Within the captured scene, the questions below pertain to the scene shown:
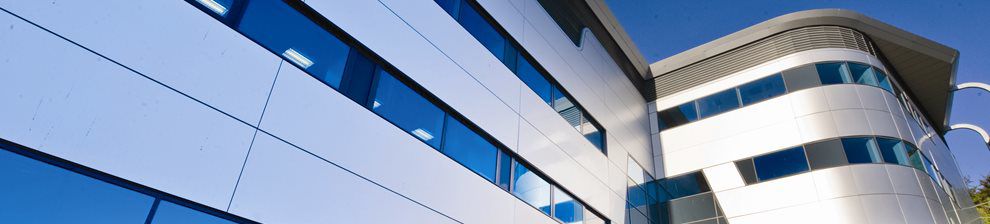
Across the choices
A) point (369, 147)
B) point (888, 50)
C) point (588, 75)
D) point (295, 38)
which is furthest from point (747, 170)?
point (295, 38)

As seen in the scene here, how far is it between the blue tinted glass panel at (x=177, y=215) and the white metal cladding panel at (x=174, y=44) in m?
1.14

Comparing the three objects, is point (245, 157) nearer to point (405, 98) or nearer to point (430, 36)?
point (405, 98)

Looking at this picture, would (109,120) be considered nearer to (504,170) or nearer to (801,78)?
(504,170)

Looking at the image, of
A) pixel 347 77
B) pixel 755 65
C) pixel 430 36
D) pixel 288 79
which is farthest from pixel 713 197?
pixel 288 79

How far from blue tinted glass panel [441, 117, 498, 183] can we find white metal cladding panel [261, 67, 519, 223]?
0.23m

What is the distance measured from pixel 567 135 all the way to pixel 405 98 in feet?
18.0

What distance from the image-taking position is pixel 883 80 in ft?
54.7

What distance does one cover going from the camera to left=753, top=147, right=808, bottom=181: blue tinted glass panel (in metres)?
14.6

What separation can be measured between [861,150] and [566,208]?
863 cm

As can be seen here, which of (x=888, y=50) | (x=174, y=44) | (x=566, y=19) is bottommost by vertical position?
(x=174, y=44)

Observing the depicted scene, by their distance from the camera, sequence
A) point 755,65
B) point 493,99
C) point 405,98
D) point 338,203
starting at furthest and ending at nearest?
point 755,65
point 493,99
point 405,98
point 338,203

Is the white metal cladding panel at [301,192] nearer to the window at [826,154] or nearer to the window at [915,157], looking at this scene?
the window at [826,154]

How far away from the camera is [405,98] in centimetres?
867

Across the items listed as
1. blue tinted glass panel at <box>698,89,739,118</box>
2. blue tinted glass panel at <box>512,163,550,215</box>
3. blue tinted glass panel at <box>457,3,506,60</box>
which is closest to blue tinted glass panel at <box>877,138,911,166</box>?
blue tinted glass panel at <box>698,89,739,118</box>
